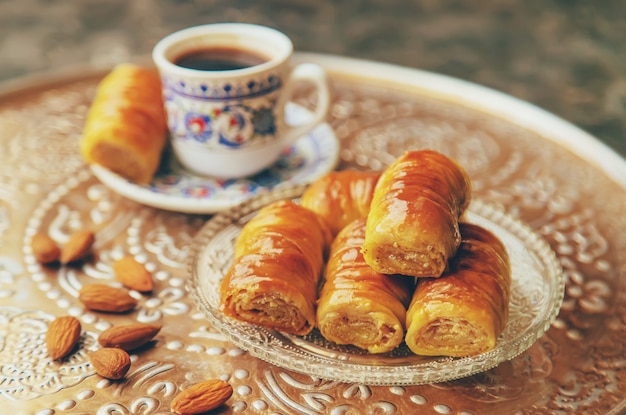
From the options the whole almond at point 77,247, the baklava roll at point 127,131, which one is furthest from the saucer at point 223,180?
the whole almond at point 77,247

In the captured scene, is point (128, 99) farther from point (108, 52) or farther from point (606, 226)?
point (108, 52)

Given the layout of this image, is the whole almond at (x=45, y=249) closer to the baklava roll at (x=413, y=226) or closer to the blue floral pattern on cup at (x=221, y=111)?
the blue floral pattern on cup at (x=221, y=111)

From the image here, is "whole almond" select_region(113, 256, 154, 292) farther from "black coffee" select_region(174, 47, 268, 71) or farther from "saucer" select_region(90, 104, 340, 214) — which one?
"black coffee" select_region(174, 47, 268, 71)

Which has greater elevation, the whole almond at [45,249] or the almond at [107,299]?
the almond at [107,299]

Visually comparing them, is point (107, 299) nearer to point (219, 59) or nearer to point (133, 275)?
point (133, 275)

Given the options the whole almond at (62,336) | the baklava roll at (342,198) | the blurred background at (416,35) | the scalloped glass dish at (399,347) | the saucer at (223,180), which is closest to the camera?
the scalloped glass dish at (399,347)

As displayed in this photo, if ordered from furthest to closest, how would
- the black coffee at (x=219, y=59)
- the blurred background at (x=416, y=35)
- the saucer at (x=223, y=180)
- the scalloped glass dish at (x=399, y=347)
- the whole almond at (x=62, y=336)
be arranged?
the blurred background at (x=416, y=35) < the black coffee at (x=219, y=59) < the saucer at (x=223, y=180) < the whole almond at (x=62, y=336) < the scalloped glass dish at (x=399, y=347)

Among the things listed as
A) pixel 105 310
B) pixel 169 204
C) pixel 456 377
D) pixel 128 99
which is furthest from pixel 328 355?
pixel 128 99
